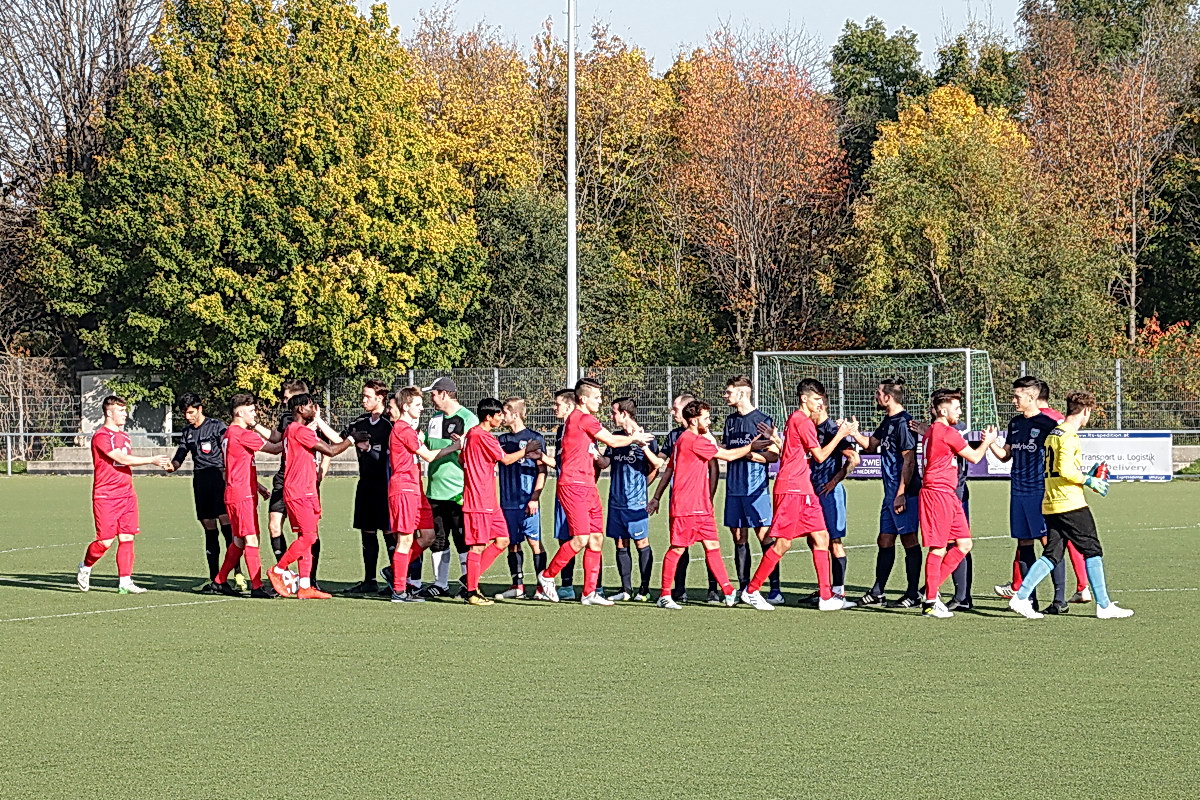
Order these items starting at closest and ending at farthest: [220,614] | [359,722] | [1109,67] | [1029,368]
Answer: [359,722]
[220,614]
[1029,368]
[1109,67]

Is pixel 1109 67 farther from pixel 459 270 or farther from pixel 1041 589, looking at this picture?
pixel 1041 589

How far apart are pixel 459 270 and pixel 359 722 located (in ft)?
117

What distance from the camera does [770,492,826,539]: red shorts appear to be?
465 inches

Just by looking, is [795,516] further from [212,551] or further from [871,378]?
[871,378]

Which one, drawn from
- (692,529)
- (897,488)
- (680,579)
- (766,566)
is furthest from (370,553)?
(897,488)

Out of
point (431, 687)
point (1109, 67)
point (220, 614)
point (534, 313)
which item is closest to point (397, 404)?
point (220, 614)

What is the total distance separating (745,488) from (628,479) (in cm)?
98

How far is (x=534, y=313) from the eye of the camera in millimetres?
44000

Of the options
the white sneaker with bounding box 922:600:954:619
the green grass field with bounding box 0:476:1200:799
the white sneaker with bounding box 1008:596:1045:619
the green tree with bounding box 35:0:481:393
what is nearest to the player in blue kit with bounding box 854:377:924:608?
the white sneaker with bounding box 922:600:954:619

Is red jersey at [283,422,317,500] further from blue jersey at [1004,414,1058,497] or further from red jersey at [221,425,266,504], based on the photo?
blue jersey at [1004,414,1058,497]

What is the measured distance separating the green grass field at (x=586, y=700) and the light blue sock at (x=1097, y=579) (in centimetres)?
20

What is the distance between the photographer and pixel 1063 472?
11195mm

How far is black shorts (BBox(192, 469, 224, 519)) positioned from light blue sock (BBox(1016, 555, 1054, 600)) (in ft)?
22.9

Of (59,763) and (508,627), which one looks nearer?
(59,763)
